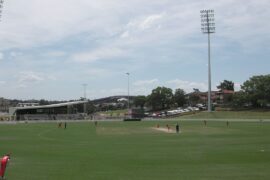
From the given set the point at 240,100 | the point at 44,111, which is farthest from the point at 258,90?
the point at 44,111

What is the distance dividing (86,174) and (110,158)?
28.4ft

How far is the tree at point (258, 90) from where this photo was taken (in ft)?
547

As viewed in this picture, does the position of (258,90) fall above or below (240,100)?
above

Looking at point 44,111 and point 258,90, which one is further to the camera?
point 44,111

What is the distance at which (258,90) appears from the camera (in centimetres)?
16938

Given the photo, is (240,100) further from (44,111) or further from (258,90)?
(44,111)

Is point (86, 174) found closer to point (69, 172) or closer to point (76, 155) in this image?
point (69, 172)

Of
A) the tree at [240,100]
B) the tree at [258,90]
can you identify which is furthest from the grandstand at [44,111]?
the tree at [258,90]

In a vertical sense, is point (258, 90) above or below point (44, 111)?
above

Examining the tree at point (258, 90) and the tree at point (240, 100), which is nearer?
the tree at point (258, 90)

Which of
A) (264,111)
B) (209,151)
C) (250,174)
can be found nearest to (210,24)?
(264,111)

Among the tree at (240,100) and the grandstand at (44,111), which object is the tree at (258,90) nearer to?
the tree at (240,100)

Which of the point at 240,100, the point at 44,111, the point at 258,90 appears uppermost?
the point at 258,90

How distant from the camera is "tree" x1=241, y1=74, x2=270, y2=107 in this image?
547 feet
